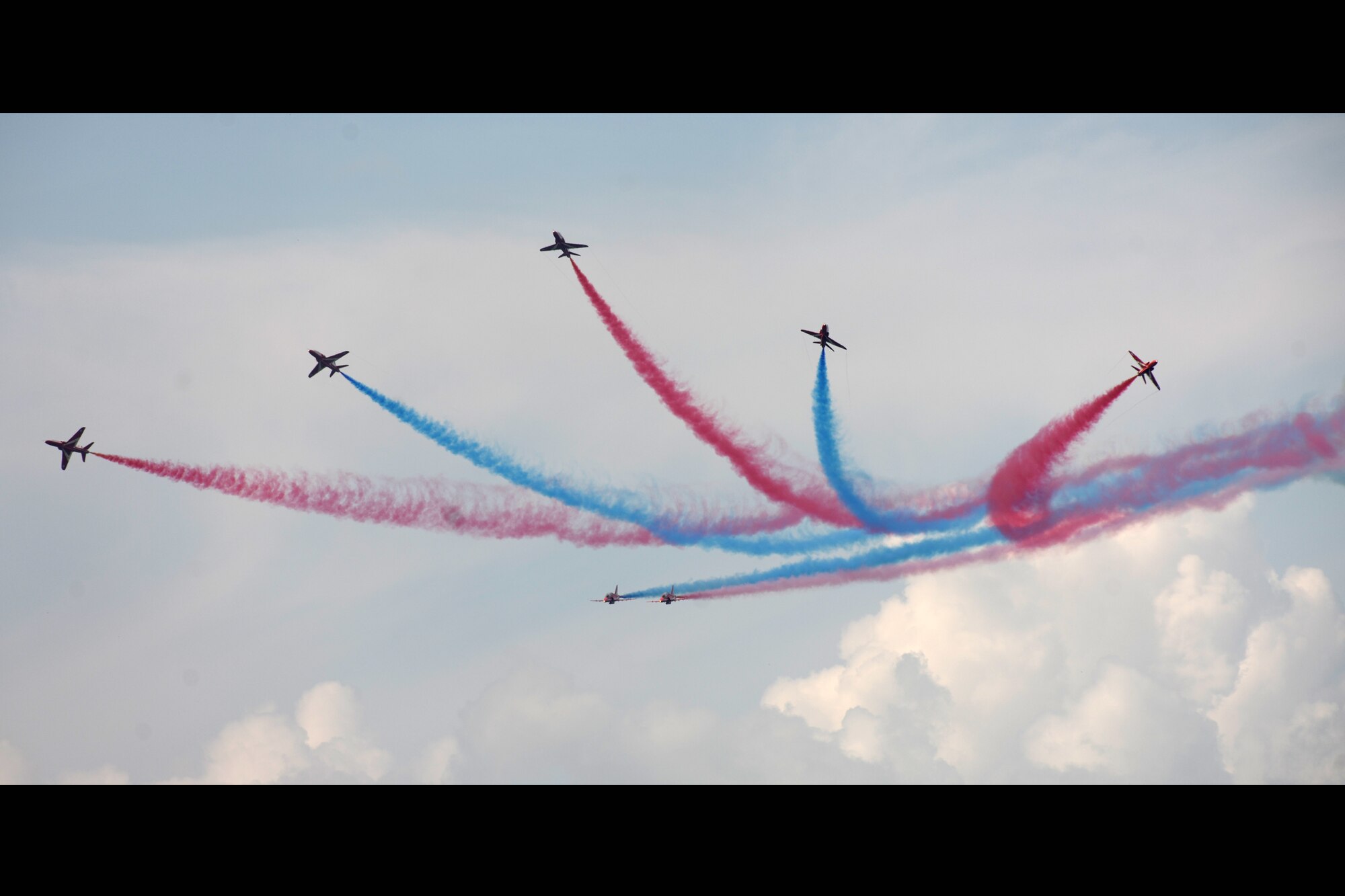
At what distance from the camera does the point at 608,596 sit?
6481 centimetres

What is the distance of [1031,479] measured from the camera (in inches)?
2292

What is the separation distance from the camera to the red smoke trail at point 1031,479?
58125 mm

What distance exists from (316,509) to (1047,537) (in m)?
35.2

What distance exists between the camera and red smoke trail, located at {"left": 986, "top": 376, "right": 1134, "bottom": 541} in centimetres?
5812
